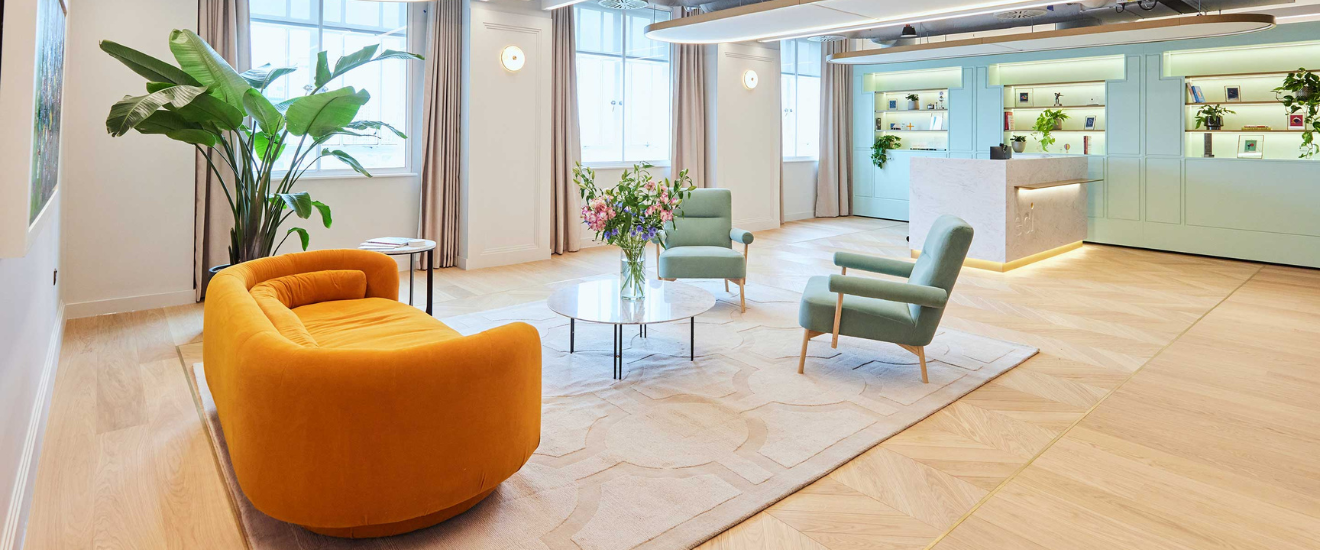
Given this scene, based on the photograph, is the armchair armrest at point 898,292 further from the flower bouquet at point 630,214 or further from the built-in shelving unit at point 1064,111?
the built-in shelving unit at point 1064,111

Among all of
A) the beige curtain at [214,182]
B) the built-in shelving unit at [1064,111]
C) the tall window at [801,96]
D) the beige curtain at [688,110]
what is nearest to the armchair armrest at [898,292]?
the beige curtain at [214,182]

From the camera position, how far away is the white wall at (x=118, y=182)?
4840mm

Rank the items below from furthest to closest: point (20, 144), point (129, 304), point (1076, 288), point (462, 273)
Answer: point (462, 273) → point (1076, 288) → point (129, 304) → point (20, 144)

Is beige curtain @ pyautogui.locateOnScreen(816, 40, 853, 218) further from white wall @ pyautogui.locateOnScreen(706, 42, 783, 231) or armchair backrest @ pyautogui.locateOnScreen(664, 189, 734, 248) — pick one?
armchair backrest @ pyautogui.locateOnScreen(664, 189, 734, 248)

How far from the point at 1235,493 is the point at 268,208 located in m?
4.95

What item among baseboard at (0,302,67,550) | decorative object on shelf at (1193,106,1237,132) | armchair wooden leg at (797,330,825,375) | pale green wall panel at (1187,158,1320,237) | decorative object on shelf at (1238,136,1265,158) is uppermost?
decorative object on shelf at (1193,106,1237,132)

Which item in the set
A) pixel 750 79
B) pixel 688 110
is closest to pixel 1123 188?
pixel 750 79

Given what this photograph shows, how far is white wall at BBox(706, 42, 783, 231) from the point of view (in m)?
8.90

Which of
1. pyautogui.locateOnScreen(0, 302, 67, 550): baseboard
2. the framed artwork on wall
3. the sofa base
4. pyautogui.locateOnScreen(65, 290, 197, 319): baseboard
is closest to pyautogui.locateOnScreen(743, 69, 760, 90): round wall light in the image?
pyautogui.locateOnScreen(65, 290, 197, 319): baseboard

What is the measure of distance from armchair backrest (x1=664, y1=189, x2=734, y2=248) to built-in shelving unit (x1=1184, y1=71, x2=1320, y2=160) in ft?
17.8

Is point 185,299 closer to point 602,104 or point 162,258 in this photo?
point 162,258

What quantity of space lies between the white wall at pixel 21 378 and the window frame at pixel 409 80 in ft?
8.96

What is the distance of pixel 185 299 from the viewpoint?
547 cm

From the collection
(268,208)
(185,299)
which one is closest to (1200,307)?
(268,208)
